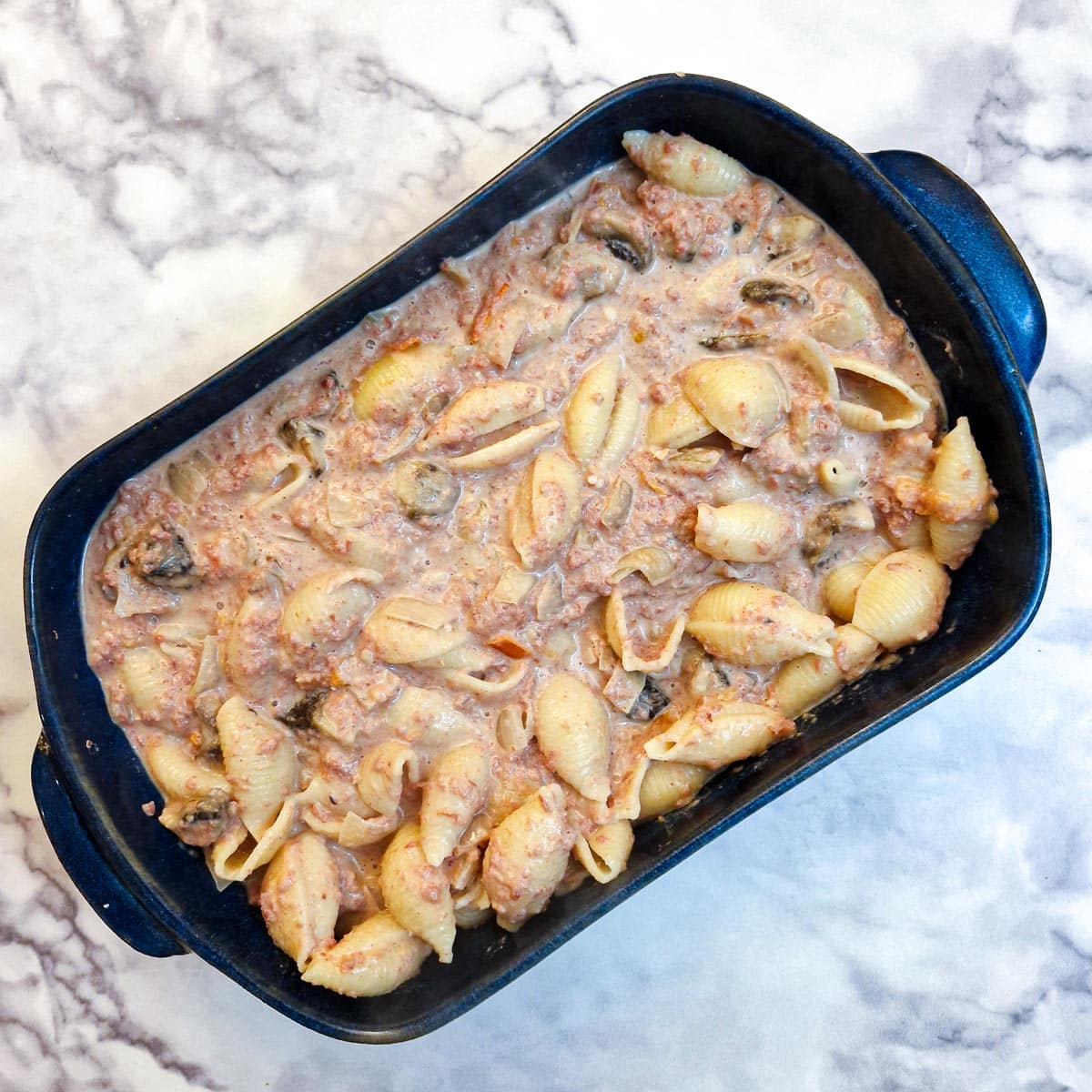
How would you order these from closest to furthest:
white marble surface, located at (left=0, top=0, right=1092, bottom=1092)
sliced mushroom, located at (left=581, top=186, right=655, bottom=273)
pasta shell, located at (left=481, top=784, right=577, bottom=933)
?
pasta shell, located at (left=481, top=784, right=577, bottom=933)
sliced mushroom, located at (left=581, top=186, right=655, bottom=273)
white marble surface, located at (left=0, top=0, right=1092, bottom=1092)

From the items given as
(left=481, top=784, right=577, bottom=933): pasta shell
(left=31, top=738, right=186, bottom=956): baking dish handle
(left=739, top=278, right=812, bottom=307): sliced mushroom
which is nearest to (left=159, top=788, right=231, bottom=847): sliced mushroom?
(left=31, top=738, right=186, bottom=956): baking dish handle

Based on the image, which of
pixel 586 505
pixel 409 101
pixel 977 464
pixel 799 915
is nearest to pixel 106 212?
pixel 409 101

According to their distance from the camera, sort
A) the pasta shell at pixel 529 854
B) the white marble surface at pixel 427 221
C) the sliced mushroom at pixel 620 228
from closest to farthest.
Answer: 1. the pasta shell at pixel 529 854
2. the sliced mushroom at pixel 620 228
3. the white marble surface at pixel 427 221

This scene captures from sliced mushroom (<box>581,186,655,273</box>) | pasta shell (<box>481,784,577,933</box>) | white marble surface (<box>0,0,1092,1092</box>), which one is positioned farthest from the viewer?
white marble surface (<box>0,0,1092,1092</box>)

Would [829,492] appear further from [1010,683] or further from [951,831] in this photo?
[951,831]

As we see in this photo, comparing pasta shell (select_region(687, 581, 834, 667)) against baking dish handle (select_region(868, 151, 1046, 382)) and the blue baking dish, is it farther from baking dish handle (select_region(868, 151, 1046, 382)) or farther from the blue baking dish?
baking dish handle (select_region(868, 151, 1046, 382))

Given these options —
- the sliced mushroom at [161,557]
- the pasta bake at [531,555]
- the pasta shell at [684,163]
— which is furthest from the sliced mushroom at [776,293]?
the sliced mushroom at [161,557]

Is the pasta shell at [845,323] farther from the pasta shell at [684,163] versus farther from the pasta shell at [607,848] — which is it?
the pasta shell at [607,848]
